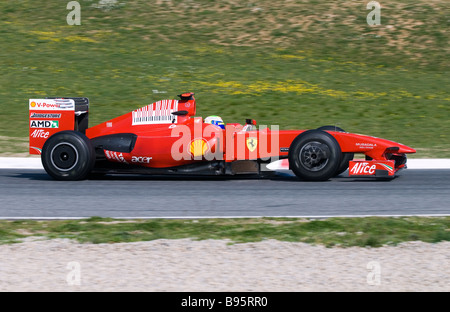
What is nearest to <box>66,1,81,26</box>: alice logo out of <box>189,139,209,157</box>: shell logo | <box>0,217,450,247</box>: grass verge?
<box>189,139,209,157</box>: shell logo

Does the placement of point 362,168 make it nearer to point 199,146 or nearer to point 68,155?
point 199,146

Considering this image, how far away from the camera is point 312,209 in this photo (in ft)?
30.3

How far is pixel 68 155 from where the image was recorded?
37.8 ft

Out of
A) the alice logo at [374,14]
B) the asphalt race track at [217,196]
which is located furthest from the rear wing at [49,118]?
the alice logo at [374,14]

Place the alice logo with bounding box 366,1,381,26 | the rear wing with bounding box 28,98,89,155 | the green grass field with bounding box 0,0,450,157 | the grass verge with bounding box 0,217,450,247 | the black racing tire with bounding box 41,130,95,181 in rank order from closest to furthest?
the grass verge with bounding box 0,217,450,247 < the black racing tire with bounding box 41,130,95,181 < the rear wing with bounding box 28,98,89,155 < the green grass field with bounding box 0,0,450,157 < the alice logo with bounding box 366,1,381,26

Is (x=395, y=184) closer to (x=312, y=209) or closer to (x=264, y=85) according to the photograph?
(x=312, y=209)

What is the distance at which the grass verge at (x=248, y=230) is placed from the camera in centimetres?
754

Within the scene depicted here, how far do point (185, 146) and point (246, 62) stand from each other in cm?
1742

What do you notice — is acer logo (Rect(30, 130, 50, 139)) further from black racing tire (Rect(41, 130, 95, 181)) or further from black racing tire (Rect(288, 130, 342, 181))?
black racing tire (Rect(288, 130, 342, 181))

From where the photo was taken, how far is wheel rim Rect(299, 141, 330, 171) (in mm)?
11031

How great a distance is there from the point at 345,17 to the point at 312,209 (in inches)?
1068

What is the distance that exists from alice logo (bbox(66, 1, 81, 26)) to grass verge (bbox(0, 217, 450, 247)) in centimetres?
2755

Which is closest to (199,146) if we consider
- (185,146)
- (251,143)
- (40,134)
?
(185,146)

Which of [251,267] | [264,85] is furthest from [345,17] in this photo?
[251,267]
